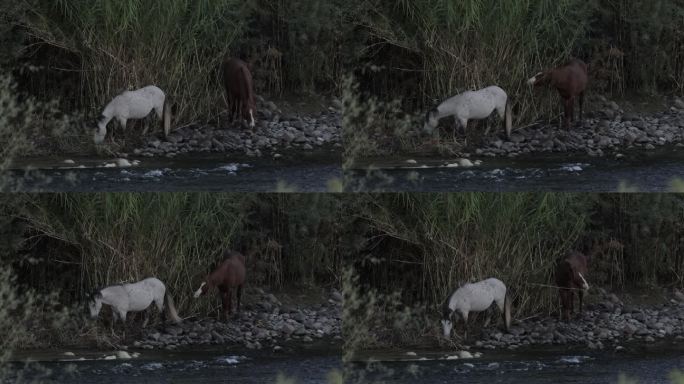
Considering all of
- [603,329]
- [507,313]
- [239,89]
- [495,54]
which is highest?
[495,54]

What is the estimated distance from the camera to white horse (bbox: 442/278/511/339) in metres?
7.99

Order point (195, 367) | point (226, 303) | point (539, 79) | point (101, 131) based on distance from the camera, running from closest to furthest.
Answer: point (195, 367) < point (226, 303) < point (101, 131) < point (539, 79)

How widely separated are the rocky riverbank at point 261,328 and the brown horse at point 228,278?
0.13 meters

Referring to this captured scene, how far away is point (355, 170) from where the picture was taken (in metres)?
8.00

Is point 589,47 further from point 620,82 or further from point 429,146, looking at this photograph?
point 429,146

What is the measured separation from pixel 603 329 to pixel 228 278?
2.31m

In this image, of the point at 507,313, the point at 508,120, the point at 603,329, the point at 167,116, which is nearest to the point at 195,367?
the point at 167,116

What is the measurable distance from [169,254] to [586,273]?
254cm

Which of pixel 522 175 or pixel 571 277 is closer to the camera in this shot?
pixel 522 175

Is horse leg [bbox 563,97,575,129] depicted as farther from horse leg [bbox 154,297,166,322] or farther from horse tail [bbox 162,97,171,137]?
horse leg [bbox 154,297,166,322]

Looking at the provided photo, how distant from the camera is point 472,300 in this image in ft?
26.4

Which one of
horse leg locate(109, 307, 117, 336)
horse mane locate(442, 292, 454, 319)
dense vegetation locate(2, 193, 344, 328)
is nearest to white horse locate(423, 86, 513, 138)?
dense vegetation locate(2, 193, 344, 328)

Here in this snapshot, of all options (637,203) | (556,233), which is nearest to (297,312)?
(556,233)

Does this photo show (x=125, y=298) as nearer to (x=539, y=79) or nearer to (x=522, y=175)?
(x=522, y=175)
